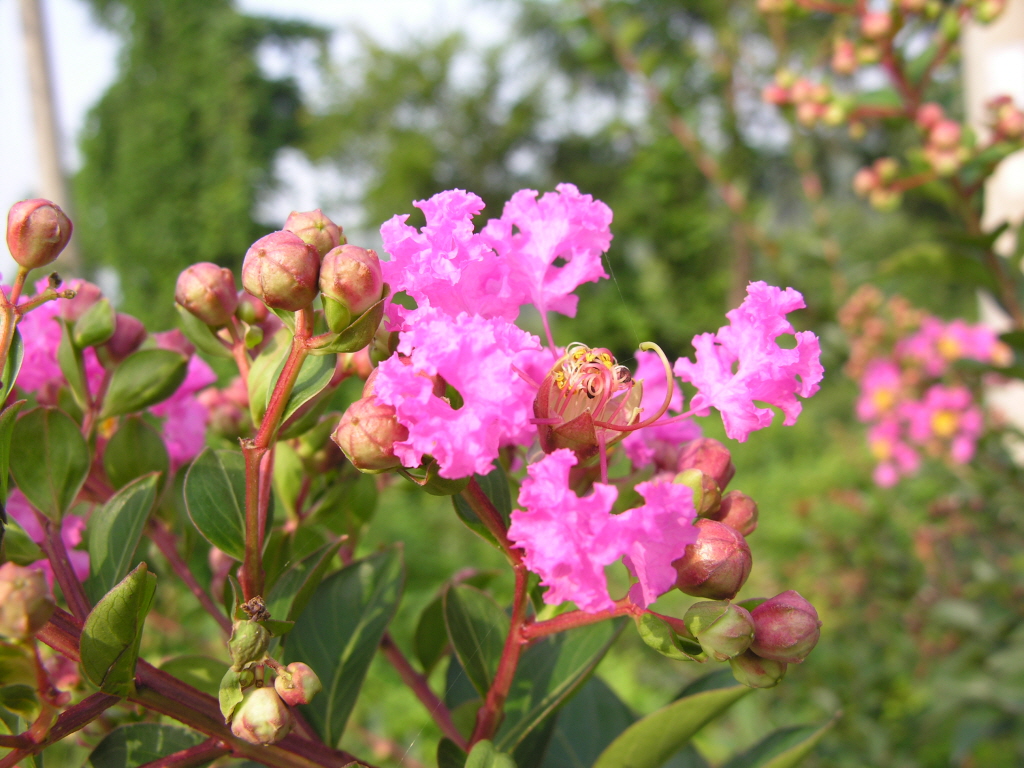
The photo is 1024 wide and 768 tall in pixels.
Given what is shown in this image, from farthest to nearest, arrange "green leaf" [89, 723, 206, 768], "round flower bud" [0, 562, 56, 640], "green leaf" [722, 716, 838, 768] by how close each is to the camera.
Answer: "green leaf" [722, 716, 838, 768] → "green leaf" [89, 723, 206, 768] → "round flower bud" [0, 562, 56, 640]

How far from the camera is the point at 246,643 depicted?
42 centimetres

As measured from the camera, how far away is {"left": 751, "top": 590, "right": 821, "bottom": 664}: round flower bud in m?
0.44

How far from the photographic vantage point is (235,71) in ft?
36.4

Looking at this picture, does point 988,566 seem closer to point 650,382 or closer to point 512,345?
point 650,382

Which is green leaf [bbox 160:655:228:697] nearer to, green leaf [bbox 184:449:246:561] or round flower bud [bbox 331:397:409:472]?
green leaf [bbox 184:449:246:561]

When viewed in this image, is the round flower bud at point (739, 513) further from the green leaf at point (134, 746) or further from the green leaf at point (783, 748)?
the green leaf at point (134, 746)

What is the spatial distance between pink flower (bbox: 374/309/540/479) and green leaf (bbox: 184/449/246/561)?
0.61ft

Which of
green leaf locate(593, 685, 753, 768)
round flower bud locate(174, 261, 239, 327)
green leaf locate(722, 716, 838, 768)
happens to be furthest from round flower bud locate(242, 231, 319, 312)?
green leaf locate(722, 716, 838, 768)

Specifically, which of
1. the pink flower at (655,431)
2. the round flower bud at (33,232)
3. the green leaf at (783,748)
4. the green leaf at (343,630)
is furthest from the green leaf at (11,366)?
the green leaf at (783,748)

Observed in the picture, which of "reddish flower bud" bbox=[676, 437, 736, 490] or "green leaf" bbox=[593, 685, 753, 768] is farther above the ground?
"reddish flower bud" bbox=[676, 437, 736, 490]

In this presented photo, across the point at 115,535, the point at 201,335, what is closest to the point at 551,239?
the point at 201,335

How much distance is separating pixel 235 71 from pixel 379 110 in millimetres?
3465

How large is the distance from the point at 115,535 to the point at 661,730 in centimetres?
41

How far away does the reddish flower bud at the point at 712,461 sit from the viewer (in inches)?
21.1
